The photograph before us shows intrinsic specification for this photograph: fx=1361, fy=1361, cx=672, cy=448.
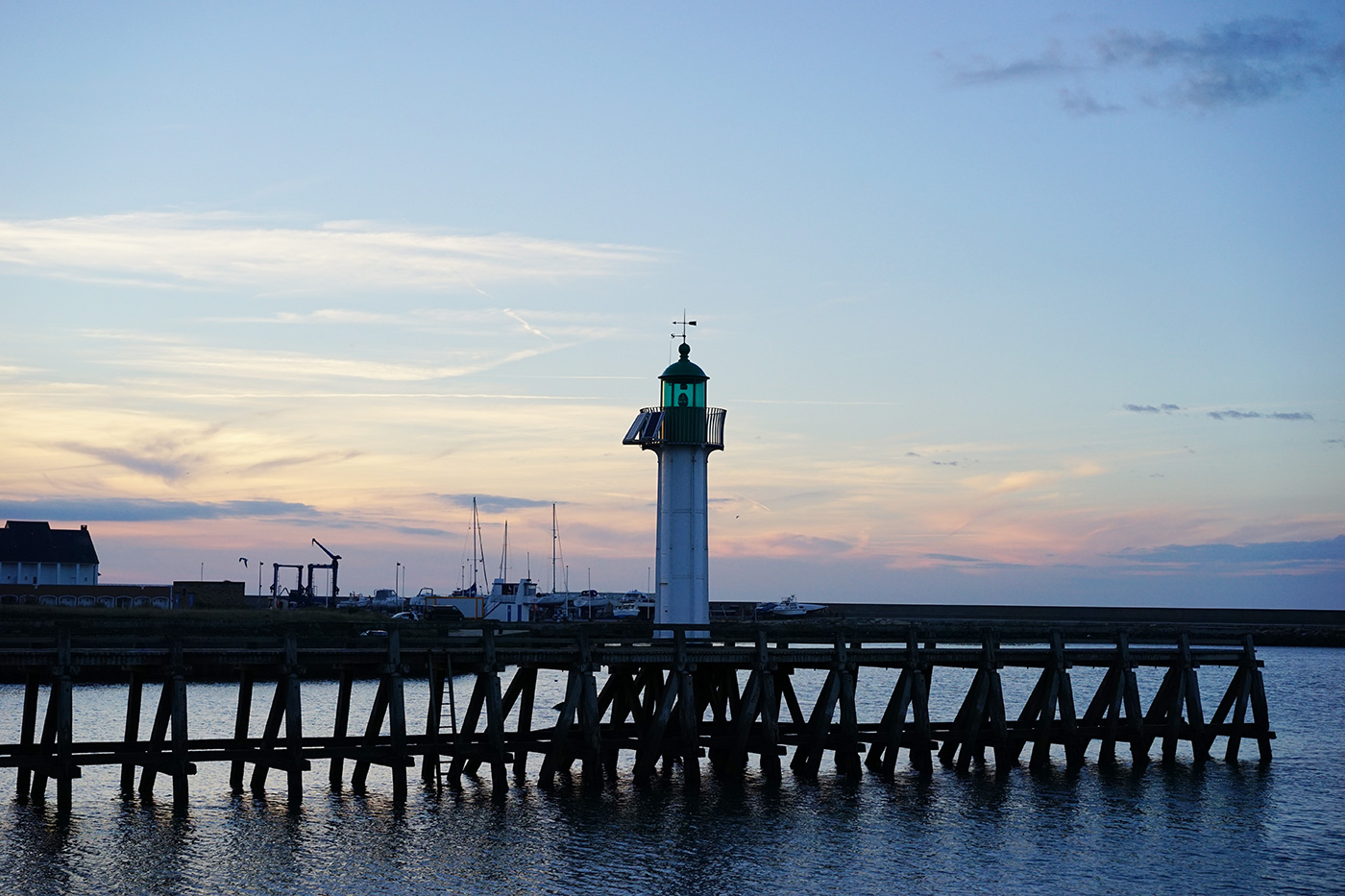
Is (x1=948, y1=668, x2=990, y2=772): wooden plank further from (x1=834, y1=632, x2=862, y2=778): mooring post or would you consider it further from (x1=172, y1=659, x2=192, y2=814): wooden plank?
(x1=172, y1=659, x2=192, y2=814): wooden plank

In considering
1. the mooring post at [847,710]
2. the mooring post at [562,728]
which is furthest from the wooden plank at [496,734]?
the mooring post at [847,710]

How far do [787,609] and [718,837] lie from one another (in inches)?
3964

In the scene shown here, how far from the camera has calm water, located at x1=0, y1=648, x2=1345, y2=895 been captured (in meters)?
21.0

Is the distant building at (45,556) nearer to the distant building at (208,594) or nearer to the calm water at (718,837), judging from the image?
the distant building at (208,594)

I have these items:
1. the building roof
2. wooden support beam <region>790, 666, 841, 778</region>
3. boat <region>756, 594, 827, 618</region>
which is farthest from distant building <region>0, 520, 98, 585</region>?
wooden support beam <region>790, 666, 841, 778</region>

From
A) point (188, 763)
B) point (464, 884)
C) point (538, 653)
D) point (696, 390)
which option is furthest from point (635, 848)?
point (696, 390)

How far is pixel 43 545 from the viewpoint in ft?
302

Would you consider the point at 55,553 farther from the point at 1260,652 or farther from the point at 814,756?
the point at 1260,652

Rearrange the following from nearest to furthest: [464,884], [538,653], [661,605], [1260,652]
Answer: [464,884], [538,653], [661,605], [1260,652]

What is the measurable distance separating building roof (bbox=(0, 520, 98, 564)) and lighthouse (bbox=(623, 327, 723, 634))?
72.5 m

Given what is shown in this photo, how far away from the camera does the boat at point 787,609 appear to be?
11894cm

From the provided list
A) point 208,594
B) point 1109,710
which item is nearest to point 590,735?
point 1109,710

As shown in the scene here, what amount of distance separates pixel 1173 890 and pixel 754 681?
31.5ft

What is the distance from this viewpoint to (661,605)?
31422 millimetres
